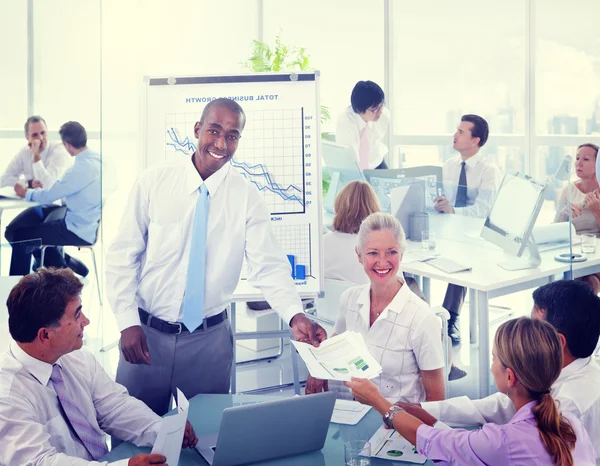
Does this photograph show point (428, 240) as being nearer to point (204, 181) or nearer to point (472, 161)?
point (472, 161)

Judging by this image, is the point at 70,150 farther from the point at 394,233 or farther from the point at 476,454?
the point at 476,454

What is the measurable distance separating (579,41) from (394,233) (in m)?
4.85

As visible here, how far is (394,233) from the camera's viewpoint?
9.71ft

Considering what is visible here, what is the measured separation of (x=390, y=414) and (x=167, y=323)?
1.02 m

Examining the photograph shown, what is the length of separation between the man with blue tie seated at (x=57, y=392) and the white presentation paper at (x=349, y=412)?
1.58ft

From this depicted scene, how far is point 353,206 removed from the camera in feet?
13.6

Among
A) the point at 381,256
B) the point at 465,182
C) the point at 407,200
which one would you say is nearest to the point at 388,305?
the point at 381,256

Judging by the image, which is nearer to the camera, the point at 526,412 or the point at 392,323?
the point at 526,412

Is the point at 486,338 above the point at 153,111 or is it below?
below

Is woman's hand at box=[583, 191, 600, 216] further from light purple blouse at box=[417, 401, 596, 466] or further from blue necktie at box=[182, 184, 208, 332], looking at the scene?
light purple blouse at box=[417, 401, 596, 466]

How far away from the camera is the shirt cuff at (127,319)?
272 cm

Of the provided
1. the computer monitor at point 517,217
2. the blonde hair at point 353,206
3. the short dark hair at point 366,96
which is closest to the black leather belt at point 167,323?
the blonde hair at point 353,206

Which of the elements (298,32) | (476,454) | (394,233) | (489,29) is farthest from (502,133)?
(476,454)

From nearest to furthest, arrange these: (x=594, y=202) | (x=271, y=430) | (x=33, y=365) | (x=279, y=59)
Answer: (x=271, y=430) → (x=33, y=365) → (x=594, y=202) → (x=279, y=59)
